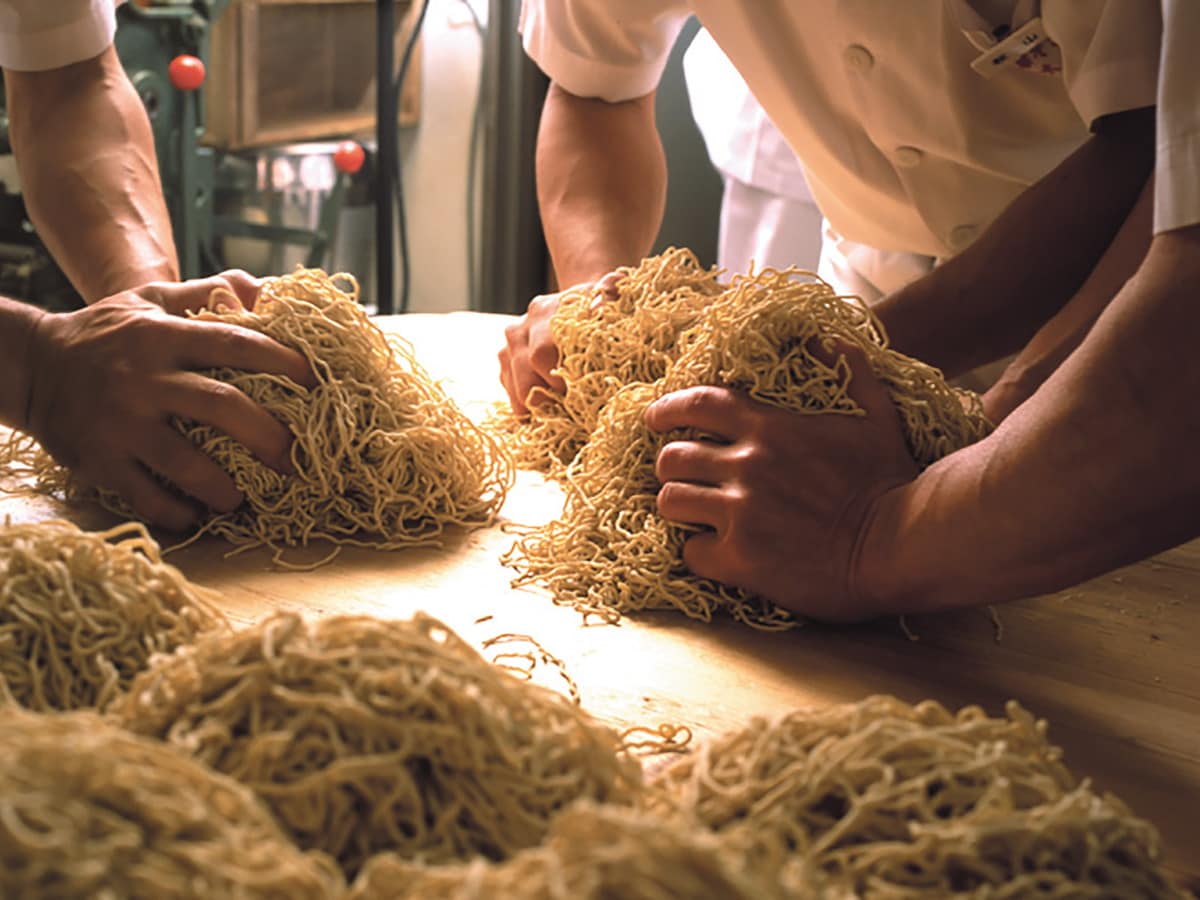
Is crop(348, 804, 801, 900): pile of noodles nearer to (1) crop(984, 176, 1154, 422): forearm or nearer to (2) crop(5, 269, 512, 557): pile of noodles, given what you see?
(2) crop(5, 269, 512, 557): pile of noodles

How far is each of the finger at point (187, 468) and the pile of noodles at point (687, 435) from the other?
1.03 ft

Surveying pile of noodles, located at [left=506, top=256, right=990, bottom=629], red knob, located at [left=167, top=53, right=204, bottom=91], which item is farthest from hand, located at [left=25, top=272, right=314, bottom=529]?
red knob, located at [left=167, top=53, right=204, bottom=91]

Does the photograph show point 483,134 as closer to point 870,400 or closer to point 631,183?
point 631,183

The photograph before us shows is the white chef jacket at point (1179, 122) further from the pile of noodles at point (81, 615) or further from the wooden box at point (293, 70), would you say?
the wooden box at point (293, 70)

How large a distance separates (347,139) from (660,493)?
2724 mm

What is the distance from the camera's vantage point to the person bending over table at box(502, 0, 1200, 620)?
93cm

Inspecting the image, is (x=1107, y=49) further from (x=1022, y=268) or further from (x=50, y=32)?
(x=50, y=32)

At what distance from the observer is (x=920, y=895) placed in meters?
0.58

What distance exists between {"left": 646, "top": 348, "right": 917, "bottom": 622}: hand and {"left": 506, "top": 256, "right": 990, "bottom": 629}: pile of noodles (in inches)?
0.8

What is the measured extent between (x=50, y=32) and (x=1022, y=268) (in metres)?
1.41

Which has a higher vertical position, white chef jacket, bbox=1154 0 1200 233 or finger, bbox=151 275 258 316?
white chef jacket, bbox=1154 0 1200 233

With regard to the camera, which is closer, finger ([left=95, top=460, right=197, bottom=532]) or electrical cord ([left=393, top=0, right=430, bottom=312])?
finger ([left=95, top=460, right=197, bottom=532])

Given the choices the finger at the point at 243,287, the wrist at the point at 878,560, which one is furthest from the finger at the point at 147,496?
the wrist at the point at 878,560

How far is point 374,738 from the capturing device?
610mm
